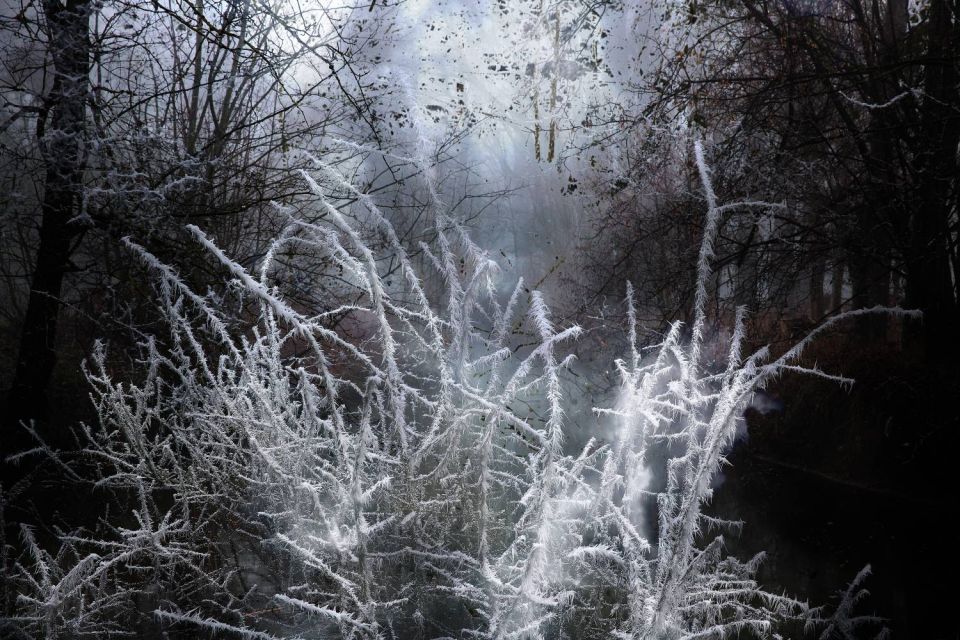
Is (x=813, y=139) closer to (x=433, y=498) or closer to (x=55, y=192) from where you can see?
(x=433, y=498)

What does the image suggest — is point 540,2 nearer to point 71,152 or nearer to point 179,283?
point 71,152

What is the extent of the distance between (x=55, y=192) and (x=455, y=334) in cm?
459

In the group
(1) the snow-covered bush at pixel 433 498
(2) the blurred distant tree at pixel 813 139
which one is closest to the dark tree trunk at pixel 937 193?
(2) the blurred distant tree at pixel 813 139

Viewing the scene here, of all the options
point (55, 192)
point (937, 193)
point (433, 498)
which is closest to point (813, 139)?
point (937, 193)

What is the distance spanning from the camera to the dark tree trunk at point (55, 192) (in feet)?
17.0

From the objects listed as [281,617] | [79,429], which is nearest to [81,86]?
[79,429]

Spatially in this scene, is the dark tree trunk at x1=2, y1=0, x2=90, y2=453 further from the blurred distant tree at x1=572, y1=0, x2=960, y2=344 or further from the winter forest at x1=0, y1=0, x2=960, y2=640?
the blurred distant tree at x1=572, y1=0, x2=960, y2=344

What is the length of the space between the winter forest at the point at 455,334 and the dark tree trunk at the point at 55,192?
0.12 feet

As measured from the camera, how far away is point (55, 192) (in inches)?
216

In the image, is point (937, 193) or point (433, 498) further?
point (937, 193)

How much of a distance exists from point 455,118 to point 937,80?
5640 millimetres

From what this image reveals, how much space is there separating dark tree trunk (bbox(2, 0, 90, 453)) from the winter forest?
0.04 meters

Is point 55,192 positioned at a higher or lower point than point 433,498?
higher

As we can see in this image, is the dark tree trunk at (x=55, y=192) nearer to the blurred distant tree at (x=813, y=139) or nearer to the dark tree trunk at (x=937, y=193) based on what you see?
the blurred distant tree at (x=813, y=139)
